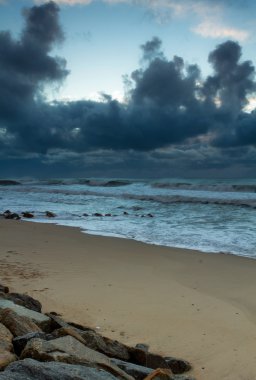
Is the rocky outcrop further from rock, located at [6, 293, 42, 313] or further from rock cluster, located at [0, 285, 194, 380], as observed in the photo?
rock cluster, located at [0, 285, 194, 380]

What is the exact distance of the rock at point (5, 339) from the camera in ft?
9.31

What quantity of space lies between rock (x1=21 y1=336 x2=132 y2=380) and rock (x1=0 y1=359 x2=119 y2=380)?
7.5 inches

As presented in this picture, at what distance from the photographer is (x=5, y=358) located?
263 cm

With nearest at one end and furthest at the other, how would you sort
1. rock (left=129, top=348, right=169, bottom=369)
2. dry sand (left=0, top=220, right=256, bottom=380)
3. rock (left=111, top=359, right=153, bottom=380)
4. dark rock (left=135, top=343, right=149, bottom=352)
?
rock (left=111, top=359, right=153, bottom=380) < rock (left=129, top=348, right=169, bottom=369) < dark rock (left=135, top=343, right=149, bottom=352) < dry sand (left=0, top=220, right=256, bottom=380)

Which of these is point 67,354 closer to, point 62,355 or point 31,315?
point 62,355

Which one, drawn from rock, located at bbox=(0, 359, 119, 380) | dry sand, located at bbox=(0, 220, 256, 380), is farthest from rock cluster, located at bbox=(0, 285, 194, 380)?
dry sand, located at bbox=(0, 220, 256, 380)

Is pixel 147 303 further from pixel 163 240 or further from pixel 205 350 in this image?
pixel 163 240

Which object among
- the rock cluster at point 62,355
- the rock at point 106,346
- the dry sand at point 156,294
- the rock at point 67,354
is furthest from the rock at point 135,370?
the dry sand at point 156,294

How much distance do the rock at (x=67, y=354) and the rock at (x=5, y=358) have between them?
8 centimetres

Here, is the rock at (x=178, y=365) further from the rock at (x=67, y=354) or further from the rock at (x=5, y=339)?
the rock at (x=5, y=339)

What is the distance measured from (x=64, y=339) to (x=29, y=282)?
2743 mm

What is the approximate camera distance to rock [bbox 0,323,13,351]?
2.84m

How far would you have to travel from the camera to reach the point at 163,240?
383 inches

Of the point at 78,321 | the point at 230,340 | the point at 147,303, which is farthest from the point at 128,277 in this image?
the point at 230,340
